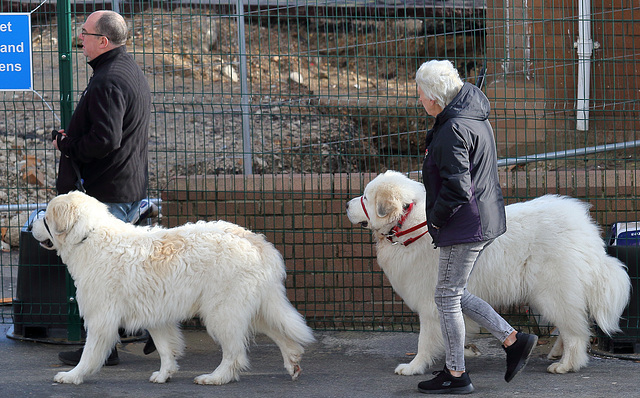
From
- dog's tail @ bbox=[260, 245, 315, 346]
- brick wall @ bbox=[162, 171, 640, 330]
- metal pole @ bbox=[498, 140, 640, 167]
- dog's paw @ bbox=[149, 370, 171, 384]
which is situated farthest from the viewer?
brick wall @ bbox=[162, 171, 640, 330]

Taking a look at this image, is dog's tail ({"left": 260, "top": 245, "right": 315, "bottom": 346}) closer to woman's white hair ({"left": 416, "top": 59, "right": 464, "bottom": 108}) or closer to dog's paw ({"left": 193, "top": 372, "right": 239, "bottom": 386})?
dog's paw ({"left": 193, "top": 372, "right": 239, "bottom": 386})

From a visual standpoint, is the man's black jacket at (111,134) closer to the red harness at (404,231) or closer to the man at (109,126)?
the man at (109,126)

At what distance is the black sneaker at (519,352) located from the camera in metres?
4.82

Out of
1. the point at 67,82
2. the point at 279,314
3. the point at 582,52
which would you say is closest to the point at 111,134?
the point at 67,82

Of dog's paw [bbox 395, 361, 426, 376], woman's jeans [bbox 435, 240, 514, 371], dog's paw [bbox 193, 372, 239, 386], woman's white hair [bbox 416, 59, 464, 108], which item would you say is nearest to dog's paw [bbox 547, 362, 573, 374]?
woman's jeans [bbox 435, 240, 514, 371]

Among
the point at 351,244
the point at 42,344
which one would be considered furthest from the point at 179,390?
the point at 351,244

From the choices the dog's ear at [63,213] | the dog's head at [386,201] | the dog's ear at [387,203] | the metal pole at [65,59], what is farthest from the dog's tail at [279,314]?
the metal pole at [65,59]

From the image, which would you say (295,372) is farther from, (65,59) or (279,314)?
(65,59)

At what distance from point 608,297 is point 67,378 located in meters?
3.56

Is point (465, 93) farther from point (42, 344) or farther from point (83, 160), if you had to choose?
point (42, 344)

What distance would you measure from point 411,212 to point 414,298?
0.59 m

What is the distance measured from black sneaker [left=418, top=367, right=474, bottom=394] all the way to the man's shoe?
2232 mm

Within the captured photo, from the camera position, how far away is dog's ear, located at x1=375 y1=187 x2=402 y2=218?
515cm

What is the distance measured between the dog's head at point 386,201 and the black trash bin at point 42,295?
240 centimetres
